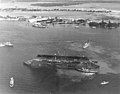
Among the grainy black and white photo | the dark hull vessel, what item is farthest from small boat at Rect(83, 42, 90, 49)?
the dark hull vessel

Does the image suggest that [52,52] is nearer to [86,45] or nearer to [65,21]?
[86,45]

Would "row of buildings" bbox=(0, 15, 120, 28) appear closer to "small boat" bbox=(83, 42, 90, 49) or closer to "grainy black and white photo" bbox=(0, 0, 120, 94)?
"grainy black and white photo" bbox=(0, 0, 120, 94)

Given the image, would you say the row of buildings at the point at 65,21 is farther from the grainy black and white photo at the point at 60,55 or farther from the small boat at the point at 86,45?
the small boat at the point at 86,45

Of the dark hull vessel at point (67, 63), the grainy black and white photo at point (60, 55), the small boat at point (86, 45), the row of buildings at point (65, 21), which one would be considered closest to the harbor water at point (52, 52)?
the grainy black and white photo at point (60, 55)

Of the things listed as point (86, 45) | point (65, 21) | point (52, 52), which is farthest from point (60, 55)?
point (65, 21)

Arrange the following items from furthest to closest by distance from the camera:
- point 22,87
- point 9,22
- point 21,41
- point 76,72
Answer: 1. point 9,22
2. point 21,41
3. point 76,72
4. point 22,87

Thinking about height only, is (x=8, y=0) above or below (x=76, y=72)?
above

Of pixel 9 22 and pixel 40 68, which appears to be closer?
pixel 40 68

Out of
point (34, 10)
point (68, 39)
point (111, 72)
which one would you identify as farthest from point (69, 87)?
point (34, 10)

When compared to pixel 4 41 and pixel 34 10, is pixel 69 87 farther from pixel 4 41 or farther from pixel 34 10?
pixel 34 10
